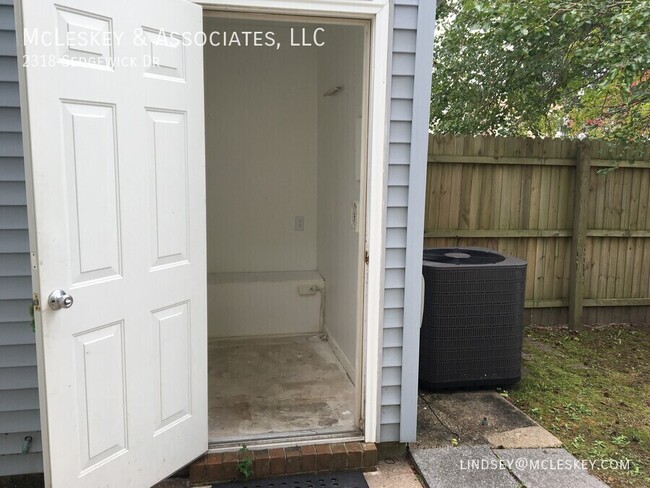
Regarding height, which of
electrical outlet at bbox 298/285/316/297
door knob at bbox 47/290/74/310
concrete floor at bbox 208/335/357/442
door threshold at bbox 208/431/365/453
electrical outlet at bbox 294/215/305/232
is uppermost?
electrical outlet at bbox 294/215/305/232

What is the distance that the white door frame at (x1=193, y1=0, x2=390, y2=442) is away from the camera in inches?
86.9

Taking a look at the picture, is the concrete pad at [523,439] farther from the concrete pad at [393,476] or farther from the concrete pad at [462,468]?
the concrete pad at [393,476]

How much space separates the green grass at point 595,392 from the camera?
2.66 m

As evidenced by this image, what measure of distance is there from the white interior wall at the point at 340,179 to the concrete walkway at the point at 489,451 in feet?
1.85

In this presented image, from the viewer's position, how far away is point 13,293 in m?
2.29

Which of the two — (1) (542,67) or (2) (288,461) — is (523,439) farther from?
(1) (542,67)

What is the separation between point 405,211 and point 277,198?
7.00 feet

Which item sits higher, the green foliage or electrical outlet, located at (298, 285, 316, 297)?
electrical outlet, located at (298, 285, 316, 297)

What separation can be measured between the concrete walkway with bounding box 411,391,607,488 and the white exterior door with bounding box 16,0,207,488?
3.77 feet

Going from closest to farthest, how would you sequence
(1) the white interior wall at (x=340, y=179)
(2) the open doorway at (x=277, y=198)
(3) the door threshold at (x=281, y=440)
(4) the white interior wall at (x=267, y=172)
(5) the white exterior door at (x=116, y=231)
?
(5) the white exterior door at (x=116, y=231)
(3) the door threshold at (x=281, y=440)
(1) the white interior wall at (x=340, y=179)
(2) the open doorway at (x=277, y=198)
(4) the white interior wall at (x=267, y=172)

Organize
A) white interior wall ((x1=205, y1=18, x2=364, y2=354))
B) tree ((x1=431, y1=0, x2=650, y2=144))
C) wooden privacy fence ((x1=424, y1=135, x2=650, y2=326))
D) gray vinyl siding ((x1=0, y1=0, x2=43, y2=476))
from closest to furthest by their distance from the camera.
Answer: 1. gray vinyl siding ((x1=0, y1=0, x2=43, y2=476))
2. tree ((x1=431, y1=0, x2=650, y2=144))
3. white interior wall ((x1=205, y1=18, x2=364, y2=354))
4. wooden privacy fence ((x1=424, y1=135, x2=650, y2=326))

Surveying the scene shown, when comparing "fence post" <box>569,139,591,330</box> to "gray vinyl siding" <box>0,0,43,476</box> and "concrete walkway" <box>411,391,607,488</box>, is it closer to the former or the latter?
"concrete walkway" <box>411,391,607,488</box>

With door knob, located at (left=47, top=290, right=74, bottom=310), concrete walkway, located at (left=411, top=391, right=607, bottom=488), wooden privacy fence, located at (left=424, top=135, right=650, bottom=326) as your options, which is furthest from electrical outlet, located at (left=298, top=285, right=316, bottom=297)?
door knob, located at (left=47, top=290, right=74, bottom=310)

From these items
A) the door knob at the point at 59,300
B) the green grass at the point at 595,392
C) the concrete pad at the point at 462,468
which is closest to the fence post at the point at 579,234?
the green grass at the point at 595,392
